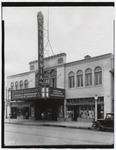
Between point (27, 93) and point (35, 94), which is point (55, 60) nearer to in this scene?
point (27, 93)

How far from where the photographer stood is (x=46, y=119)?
3444cm

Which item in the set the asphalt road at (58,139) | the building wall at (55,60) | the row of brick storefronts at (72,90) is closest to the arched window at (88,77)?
the row of brick storefronts at (72,90)

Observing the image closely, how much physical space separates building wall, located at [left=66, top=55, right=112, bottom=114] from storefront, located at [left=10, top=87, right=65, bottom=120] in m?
1.76

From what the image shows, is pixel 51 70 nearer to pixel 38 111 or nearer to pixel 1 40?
pixel 38 111

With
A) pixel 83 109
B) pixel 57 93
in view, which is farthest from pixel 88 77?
pixel 57 93

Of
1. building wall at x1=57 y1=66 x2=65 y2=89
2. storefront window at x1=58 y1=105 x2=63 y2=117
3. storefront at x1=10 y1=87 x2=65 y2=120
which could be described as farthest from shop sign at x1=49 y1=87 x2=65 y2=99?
storefront window at x1=58 y1=105 x2=63 y2=117

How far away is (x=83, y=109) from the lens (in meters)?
30.8

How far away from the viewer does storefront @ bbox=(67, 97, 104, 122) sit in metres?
29.0

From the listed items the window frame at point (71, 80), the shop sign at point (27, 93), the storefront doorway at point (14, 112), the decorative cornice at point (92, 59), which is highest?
the decorative cornice at point (92, 59)

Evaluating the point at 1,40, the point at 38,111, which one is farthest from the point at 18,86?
the point at 1,40

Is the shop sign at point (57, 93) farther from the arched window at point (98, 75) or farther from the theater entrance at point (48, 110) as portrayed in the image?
the arched window at point (98, 75)

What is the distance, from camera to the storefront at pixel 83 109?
2896 cm

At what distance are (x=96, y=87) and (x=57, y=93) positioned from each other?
472 cm

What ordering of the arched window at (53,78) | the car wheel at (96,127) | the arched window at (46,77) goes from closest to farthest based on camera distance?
1. the car wheel at (96,127)
2. the arched window at (53,78)
3. the arched window at (46,77)
